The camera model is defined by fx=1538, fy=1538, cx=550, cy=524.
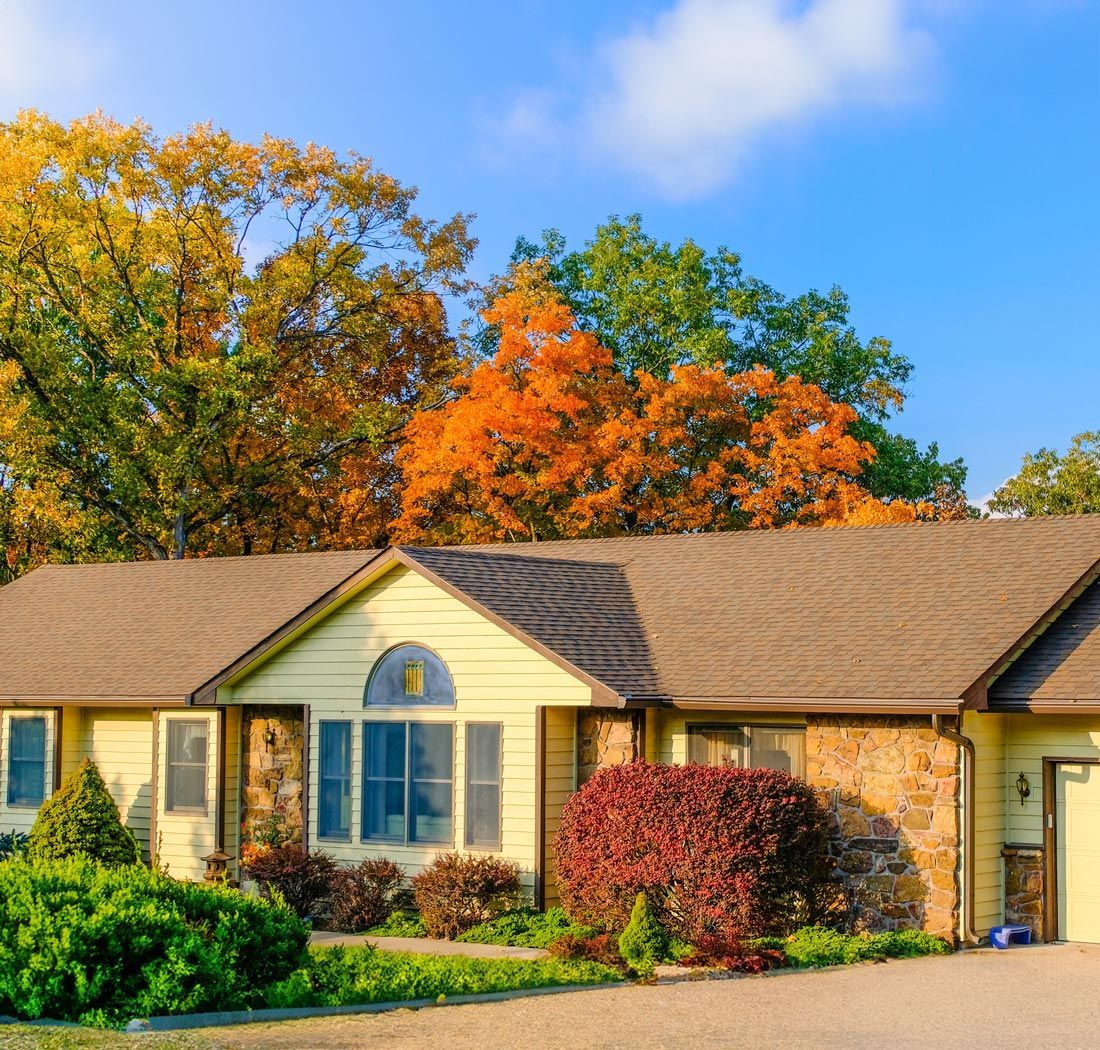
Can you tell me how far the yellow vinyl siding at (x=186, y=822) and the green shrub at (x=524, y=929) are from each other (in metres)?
5.18

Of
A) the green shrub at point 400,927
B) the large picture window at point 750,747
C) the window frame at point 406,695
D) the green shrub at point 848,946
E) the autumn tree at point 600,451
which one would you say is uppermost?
the autumn tree at point 600,451

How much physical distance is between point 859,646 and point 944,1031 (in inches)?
260

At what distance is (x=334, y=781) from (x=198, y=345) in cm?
2224

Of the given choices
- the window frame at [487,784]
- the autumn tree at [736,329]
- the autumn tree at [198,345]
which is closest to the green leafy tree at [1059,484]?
the autumn tree at [736,329]

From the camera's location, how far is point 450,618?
18594mm

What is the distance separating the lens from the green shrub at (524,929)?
635 inches

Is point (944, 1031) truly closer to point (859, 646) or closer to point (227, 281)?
point (859, 646)

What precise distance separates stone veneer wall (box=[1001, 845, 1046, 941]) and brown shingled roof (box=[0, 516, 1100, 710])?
2064 mm

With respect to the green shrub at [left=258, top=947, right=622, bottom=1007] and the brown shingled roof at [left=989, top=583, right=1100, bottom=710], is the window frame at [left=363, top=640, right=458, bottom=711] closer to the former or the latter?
the green shrub at [left=258, top=947, right=622, bottom=1007]

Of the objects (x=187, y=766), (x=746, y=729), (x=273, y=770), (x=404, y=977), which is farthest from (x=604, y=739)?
(x=187, y=766)

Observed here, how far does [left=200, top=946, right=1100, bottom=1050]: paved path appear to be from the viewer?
10508mm

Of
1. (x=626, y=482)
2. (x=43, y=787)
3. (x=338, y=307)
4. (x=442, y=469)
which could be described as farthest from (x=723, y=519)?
(x=43, y=787)

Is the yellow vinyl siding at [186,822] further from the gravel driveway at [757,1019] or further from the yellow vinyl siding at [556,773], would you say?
the gravel driveway at [757,1019]

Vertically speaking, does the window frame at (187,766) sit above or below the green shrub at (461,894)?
above
